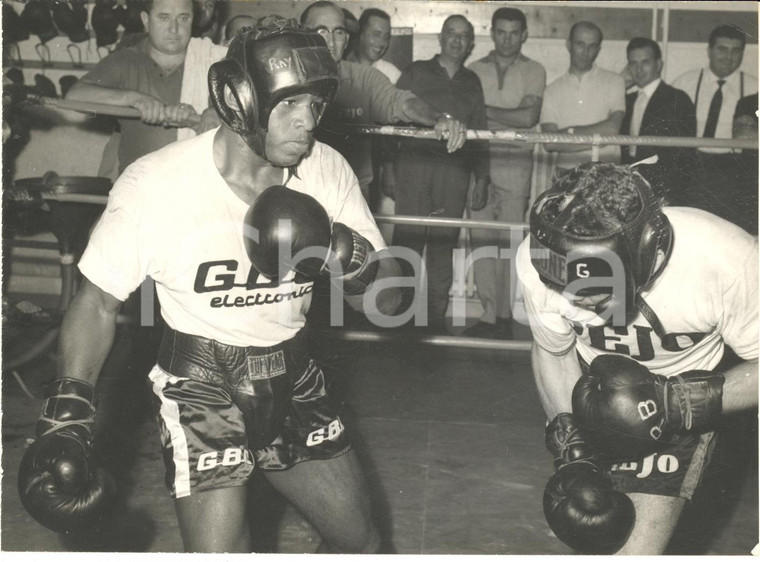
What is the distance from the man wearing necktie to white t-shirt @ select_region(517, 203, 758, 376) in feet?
6.76

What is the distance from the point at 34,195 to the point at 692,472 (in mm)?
3029

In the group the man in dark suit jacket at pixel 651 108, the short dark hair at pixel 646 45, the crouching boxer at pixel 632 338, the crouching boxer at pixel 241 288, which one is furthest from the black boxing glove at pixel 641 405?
the short dark hair at pixel 646 45

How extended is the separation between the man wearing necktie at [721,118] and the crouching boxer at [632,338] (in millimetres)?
2047

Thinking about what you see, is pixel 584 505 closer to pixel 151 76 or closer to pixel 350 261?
pixel 350 261

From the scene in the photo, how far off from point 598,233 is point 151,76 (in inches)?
96.1

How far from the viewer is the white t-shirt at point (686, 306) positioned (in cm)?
232

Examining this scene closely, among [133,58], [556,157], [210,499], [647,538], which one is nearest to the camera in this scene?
[210,499]

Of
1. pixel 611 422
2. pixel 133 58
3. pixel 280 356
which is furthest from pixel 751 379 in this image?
pixel 133 58

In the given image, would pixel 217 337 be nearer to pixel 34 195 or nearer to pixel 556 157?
pixel 34 195

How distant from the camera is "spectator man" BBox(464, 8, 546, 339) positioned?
5426mm

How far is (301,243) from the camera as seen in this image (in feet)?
6.77

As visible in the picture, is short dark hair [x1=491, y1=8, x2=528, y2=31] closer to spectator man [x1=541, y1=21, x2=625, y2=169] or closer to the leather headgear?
spectator man [x1=541, y1=21, x2=625, y2=169]

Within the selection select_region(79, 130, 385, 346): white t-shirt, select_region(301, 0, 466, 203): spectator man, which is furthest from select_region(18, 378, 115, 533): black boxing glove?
select_region(301, 0, 466, 203): spectator man

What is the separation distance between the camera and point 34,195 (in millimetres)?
3959
